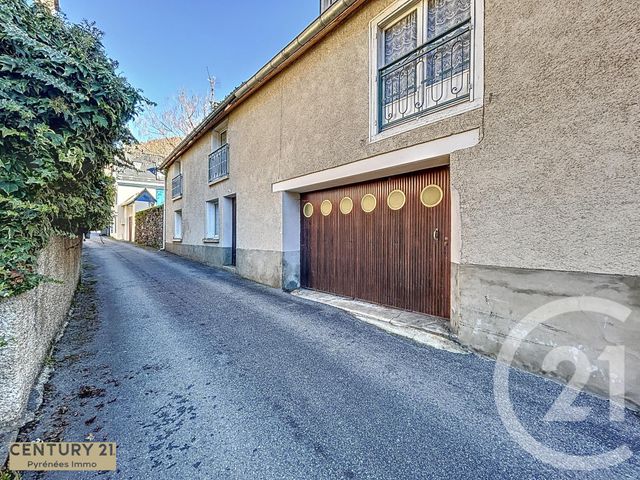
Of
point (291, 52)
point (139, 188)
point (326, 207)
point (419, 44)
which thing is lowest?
point (326, 207)

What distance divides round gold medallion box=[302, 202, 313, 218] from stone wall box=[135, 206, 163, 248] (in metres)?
14.1

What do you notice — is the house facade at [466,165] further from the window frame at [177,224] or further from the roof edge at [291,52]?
the window frame at [177,224]

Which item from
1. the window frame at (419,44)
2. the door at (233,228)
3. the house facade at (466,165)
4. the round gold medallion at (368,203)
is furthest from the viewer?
the door at (233,228)

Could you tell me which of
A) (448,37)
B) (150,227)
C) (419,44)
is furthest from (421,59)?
(150,227)

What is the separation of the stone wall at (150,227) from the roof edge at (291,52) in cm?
1049

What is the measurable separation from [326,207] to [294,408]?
15.3ft

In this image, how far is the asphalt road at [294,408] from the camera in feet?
6.16

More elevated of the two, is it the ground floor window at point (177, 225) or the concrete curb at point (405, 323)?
the ground floor window at point (177, 225)

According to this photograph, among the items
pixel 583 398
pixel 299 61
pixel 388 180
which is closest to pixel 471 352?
pixel 583 398

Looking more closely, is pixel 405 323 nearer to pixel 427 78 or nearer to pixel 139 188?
pixel 427 78

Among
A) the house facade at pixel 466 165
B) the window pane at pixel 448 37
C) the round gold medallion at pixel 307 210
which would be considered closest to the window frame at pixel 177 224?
the house facade at pixel 466 165

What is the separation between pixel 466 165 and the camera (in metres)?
3.63

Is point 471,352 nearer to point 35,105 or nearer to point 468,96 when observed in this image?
point 468,96

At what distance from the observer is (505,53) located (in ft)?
10.8
